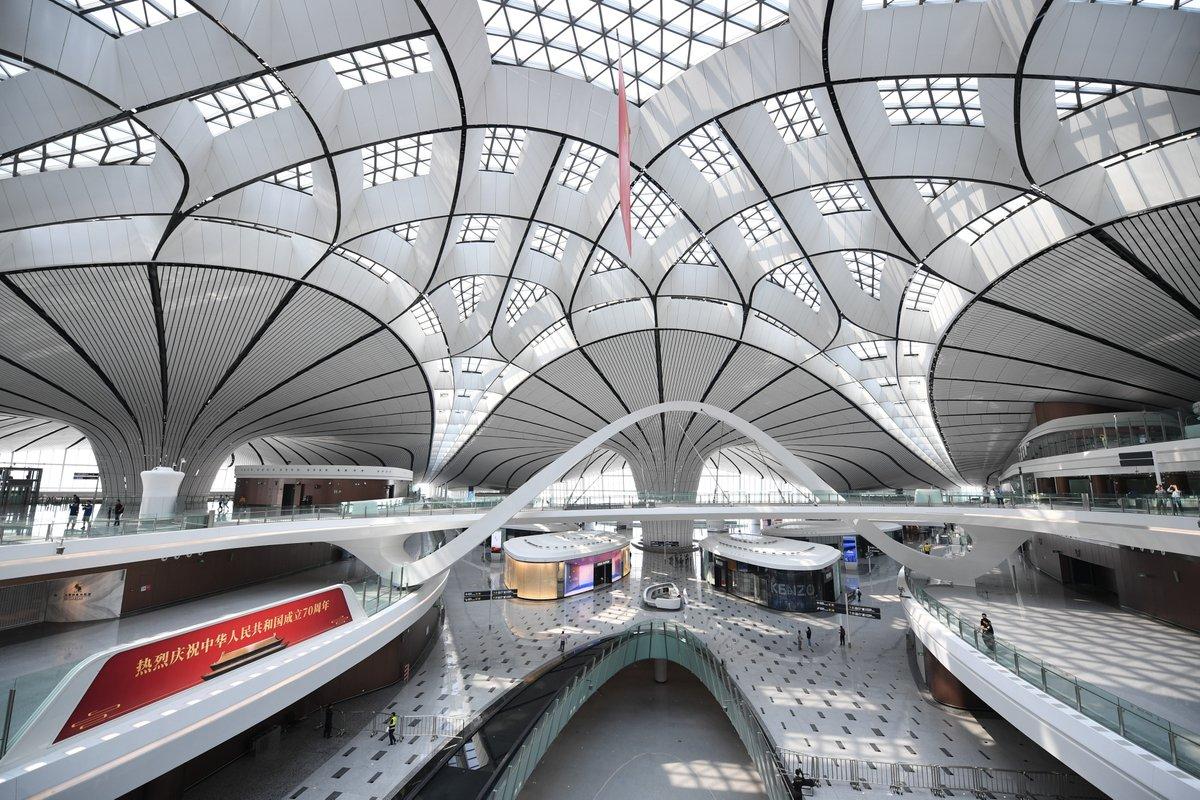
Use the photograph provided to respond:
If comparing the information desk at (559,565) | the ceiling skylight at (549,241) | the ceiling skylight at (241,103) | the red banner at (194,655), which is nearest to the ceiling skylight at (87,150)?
the ceiling skylight at (241,103)

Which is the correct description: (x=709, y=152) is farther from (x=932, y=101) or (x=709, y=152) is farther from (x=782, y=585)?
(x=782, y=585)

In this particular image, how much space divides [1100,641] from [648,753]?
13.5 m

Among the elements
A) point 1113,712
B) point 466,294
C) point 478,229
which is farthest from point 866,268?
point 466,294

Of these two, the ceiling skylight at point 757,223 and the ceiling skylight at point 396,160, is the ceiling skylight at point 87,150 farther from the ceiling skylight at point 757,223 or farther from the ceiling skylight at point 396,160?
the ceiling skylight at point 757,223

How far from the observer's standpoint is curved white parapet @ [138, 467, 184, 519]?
14.6 meters

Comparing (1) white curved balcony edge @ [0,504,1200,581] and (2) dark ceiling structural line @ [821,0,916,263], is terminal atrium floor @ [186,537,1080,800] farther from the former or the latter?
(2) dark ceiling structural line @ [821,0,916,263]

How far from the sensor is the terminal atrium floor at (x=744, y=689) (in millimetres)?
13359

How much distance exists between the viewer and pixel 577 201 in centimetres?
1955

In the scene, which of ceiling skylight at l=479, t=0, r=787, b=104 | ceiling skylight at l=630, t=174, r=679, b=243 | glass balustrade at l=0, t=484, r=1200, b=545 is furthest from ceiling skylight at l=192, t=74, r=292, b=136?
ceiling skylight at l=630, t=174, r=679, b=243

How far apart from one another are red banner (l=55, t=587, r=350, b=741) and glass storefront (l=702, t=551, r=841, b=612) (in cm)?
2280

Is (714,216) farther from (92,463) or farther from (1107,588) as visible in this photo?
(92,463)

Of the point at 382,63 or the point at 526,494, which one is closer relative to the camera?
the point at 382,63

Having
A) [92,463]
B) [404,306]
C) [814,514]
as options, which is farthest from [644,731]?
A: [92,463]

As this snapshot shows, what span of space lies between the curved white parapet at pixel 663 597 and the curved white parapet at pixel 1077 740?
1488 centimetres
